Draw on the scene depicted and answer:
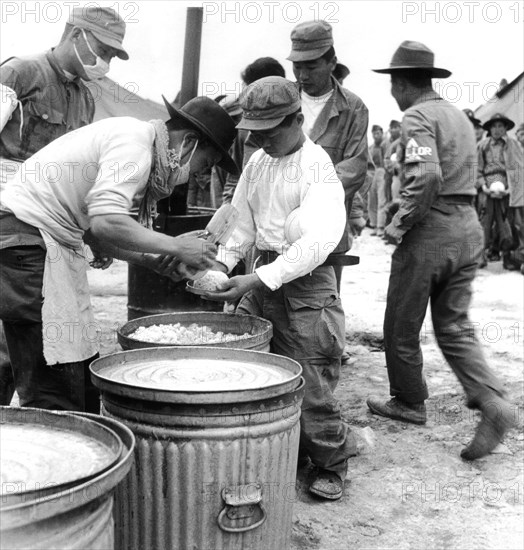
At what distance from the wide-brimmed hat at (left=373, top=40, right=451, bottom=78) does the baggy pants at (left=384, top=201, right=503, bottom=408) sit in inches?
33.0

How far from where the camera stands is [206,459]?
95.1 inches

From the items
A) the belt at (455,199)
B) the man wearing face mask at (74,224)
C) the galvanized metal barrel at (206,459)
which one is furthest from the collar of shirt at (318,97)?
the galvanized metal barrel at (206,459)

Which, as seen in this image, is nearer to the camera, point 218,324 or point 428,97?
point 218,324

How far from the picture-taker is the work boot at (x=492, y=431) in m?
4.41

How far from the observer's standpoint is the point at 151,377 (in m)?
2.72

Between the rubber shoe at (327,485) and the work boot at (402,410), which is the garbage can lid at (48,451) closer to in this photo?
the rubber shoe at (327,485)

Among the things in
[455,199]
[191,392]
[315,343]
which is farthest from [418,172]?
[191,392]

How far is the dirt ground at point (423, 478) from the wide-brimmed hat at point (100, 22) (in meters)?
2.51

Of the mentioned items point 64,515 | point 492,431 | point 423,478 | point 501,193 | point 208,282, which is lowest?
point 423,478

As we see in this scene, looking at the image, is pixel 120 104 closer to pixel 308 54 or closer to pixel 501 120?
pixel 501 120

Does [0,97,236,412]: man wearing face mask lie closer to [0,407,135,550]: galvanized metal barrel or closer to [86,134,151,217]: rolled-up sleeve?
[86,134,151,217]: rolled-up sleeve

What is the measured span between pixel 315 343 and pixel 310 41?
2119 mm

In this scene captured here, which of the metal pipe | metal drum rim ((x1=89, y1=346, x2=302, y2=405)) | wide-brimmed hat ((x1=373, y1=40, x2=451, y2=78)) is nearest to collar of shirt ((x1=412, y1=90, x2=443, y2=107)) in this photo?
wide-brimmed hat ((x1=373, y1=40, x2=451, y2=78))

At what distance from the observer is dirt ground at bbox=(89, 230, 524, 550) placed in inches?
142
